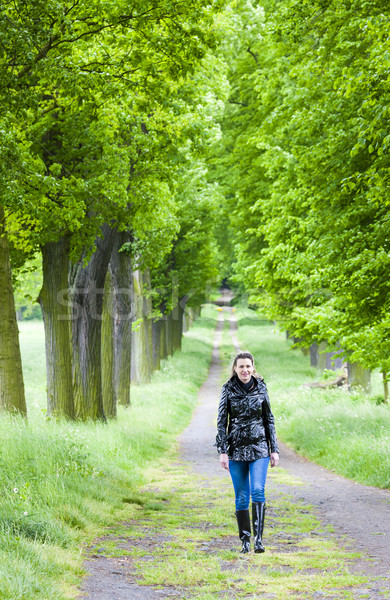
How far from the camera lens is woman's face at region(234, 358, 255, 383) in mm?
6781

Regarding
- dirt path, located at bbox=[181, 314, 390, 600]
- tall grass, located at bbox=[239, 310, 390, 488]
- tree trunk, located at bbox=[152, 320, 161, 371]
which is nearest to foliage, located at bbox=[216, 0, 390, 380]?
tall grass, located at bbox=[239, 310, 390, 488]

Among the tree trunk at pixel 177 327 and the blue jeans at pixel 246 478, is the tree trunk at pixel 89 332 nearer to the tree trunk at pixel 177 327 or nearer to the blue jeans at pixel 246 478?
the blue jeans at pixel 246 478

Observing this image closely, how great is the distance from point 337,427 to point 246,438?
353 inches


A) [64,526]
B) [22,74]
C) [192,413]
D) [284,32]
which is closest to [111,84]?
[22,74]

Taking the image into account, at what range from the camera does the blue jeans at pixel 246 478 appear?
675 cm

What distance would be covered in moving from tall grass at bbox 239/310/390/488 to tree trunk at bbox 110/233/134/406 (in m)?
4.29

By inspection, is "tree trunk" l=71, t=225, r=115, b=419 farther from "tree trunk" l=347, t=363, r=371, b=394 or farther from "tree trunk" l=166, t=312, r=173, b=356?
"tree trunk" l=166, t=312, r=173, b=356

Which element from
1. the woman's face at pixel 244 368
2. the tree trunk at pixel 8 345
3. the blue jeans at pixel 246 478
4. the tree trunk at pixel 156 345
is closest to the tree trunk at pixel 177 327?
the tree trunk at pixel 156 345

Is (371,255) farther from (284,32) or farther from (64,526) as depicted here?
(64,526)

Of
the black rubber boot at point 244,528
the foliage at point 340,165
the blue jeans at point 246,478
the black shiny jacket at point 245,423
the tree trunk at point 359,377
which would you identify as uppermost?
the foliage at point 340,165

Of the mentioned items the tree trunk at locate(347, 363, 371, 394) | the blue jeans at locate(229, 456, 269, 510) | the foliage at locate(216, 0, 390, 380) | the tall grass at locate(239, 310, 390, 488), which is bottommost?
the tall grass at locate(239, 310, 390, 488)

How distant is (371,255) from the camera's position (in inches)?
412

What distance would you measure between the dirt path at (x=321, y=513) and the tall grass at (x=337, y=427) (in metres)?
0.33

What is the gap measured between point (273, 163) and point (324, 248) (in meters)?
6.83
